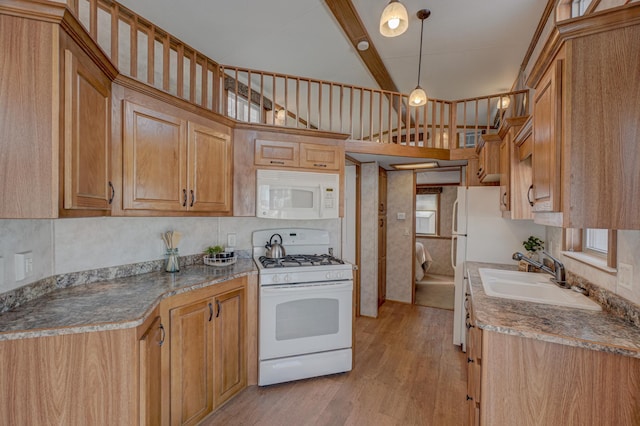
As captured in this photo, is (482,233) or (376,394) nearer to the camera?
(376,394)

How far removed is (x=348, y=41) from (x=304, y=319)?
9.92 feet

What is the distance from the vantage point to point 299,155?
2.77m

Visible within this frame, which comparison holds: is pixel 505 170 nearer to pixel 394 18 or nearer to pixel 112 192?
pixel 394 18

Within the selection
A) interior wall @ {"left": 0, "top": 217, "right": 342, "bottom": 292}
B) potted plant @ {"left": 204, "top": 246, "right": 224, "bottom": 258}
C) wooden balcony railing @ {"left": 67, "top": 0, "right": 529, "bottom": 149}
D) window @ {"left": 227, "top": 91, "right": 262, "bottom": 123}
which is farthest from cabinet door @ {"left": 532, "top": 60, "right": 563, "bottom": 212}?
window @ {"left": 227, "top": 91, "right": 262, "bottom": 123}

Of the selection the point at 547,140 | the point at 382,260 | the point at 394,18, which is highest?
the point at 394,18

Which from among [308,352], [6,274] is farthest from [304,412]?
[6,274]

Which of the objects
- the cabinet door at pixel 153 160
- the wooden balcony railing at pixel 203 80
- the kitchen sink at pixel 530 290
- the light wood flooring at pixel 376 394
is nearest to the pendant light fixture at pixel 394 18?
the wooden balcony railing at pixel 203 80

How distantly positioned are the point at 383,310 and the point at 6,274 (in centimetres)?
393

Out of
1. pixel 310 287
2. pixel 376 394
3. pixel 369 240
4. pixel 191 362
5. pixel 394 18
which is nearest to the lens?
pixel 191 362

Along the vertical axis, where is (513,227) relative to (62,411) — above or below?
above

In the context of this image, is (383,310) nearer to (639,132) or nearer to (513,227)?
(513,227)

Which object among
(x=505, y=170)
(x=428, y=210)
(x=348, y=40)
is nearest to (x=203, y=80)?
(x=348, y=40)

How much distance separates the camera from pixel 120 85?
5.76 feet

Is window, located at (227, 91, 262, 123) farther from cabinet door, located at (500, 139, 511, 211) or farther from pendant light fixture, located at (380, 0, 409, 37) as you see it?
cabinet door, located at (500, 139, 511, 211)
